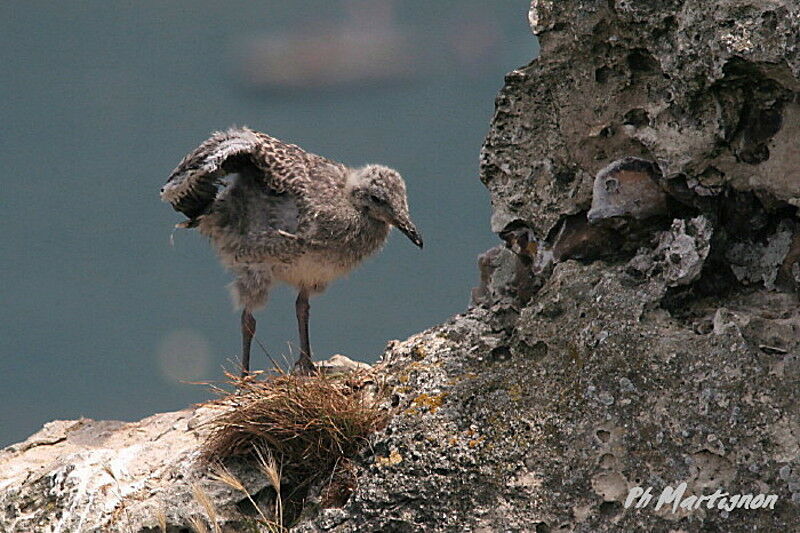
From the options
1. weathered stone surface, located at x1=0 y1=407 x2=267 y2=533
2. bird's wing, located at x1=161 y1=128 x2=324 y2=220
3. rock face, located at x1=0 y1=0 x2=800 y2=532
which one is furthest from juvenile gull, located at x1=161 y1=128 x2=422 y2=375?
rock face, located at x1=0 y1=0 x2=800 y2=532

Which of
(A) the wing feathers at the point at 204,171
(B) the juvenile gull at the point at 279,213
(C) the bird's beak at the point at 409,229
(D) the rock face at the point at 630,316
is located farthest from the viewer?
(C) the bird's beak at the point at 409,229

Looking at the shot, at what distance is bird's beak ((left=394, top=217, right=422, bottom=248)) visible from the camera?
26.6 feet

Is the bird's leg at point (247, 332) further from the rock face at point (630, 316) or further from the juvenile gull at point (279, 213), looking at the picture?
the rock face at point (630, 316)

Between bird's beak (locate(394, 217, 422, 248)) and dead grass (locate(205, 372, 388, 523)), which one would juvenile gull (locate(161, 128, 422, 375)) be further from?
dead grass (locate(205, 372, 388, 523))

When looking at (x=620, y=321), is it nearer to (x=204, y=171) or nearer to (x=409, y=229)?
(x=409, y=229)

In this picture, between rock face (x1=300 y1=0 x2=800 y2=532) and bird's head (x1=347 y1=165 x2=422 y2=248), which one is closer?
rock face (x1=300 y1=0 x2=800 y2=532)

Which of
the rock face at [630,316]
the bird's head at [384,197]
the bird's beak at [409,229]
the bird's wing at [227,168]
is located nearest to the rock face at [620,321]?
the rock face at [630,316]

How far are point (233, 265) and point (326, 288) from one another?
0.77m

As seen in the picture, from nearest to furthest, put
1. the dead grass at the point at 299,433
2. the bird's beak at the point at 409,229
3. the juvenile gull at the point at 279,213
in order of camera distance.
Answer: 1. the dead grass at the point at 299,433
2. the juvenile gull at the point at 279,213
3. the bird's beak at the point at 409,229

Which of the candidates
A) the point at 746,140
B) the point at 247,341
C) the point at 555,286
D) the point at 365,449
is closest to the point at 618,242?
the point at 555,286

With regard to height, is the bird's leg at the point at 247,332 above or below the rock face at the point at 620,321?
above

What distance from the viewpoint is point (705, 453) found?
4848 mm

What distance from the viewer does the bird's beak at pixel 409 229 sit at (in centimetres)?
809

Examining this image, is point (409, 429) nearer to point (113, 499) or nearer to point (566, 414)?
point (566, 414)
